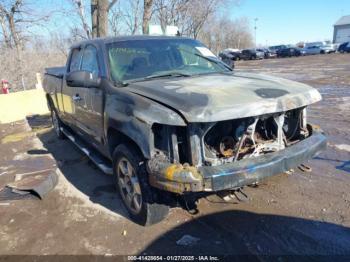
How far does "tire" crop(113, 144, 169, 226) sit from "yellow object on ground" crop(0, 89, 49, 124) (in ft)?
24.8

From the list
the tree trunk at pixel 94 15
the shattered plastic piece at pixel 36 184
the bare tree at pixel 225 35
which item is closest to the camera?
the shattered plastic piece at pixel 36 184

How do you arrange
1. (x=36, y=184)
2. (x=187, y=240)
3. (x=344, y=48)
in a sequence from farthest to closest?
(x=344, y=48) → (x=36, y=184) → (x=187, y=240)

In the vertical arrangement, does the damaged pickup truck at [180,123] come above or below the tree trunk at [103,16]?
below

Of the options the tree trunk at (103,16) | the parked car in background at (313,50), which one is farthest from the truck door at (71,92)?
the parked car in background at (313,50)

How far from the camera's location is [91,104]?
416 centimetres

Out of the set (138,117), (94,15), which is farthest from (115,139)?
(94,15)

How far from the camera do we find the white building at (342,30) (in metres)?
71.9

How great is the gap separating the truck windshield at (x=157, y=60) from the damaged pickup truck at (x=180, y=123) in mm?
12

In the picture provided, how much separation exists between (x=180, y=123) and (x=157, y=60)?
1645 mm

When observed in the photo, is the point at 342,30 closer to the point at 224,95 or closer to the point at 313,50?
the point at 313,50

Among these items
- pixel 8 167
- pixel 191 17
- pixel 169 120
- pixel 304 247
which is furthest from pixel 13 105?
pixel 191 17

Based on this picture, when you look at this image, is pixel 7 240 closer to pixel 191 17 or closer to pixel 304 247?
pixel 304 247

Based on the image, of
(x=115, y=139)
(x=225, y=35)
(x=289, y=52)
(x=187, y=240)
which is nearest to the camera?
(x=187, y=240)

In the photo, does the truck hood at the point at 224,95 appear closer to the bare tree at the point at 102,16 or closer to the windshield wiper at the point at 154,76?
the windshield wiper at the point at 154,76
